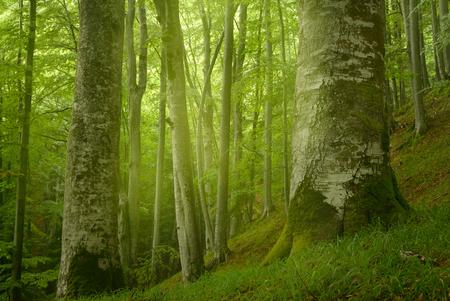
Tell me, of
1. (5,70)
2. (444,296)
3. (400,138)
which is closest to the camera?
(444,296)

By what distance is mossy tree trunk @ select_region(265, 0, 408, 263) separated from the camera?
361 centimetres

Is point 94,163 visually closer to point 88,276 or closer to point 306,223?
point 88,276

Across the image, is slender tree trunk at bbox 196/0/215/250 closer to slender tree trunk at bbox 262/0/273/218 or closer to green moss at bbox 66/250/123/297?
slender tree trunk at bbox 262/0/273/218

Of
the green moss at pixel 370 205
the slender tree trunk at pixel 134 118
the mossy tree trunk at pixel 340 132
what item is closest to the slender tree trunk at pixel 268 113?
the slender tree trunk at pixel 134 118

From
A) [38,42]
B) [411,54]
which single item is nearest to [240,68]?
[411,54]

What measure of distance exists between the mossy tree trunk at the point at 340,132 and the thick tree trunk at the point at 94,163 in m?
2.10

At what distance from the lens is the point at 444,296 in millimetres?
2057

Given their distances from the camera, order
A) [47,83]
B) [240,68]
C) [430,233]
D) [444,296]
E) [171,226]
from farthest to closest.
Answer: [171,226] < [240,68] < [47,83] < [430,233] < [444,296]

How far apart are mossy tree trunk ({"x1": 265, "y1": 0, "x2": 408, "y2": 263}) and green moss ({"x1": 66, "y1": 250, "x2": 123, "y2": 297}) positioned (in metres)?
2.08

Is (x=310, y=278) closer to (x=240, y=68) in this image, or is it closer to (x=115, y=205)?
(x=115, y=205)

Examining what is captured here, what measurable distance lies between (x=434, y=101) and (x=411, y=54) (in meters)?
3.47

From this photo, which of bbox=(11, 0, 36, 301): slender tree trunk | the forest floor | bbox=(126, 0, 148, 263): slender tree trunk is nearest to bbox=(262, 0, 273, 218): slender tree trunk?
bbox=(126, 0, 148, 263): slender tree trunk

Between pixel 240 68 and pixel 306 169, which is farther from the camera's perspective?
pixel 240 68

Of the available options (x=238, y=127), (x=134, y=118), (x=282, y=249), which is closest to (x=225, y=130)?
(x=134, y=118)
